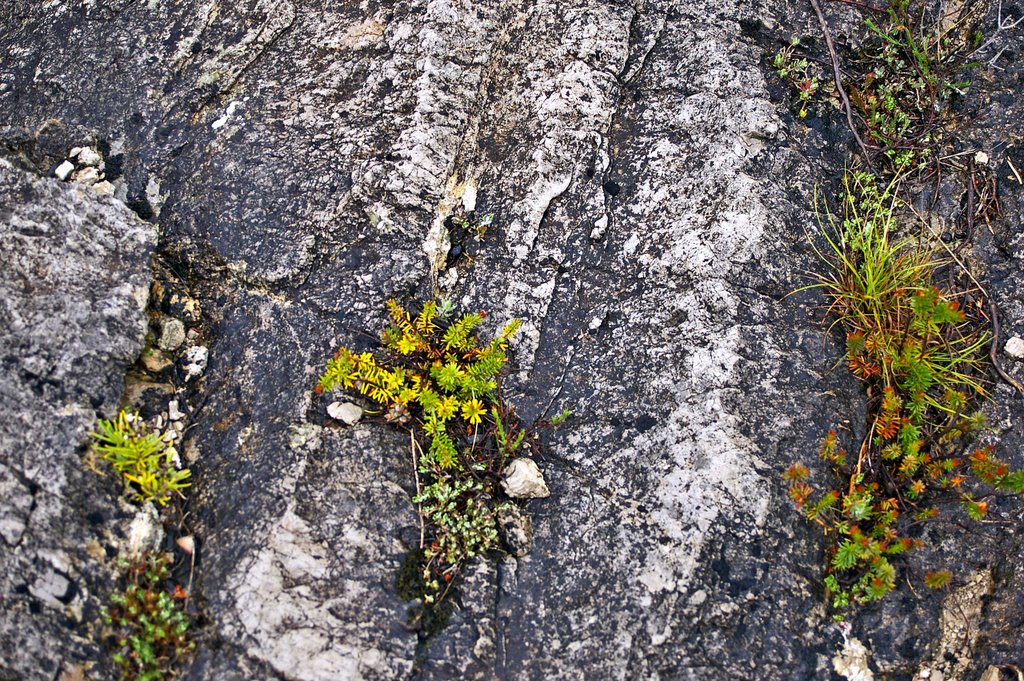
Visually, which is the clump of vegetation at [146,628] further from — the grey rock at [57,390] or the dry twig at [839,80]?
the dry twig at [839,80]

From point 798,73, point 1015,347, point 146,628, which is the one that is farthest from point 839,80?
point 146,628

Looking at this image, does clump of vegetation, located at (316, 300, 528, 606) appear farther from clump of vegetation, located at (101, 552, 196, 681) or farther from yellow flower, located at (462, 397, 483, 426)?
clump of vegetation, located at (101, 552, 196, 681)

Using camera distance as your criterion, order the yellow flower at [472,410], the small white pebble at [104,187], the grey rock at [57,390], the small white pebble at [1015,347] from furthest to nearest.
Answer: the small white pebble at [104,187]
the small white pebble at [1015,347]
the yellow flower at [472,410]
the grey rock at [57,390]

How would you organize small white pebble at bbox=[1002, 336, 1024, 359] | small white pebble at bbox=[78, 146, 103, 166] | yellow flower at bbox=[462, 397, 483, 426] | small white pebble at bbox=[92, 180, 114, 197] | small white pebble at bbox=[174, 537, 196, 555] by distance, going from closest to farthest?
small white pebble at bbox=[174, 537, 196, 555]
yellow flower at bbox=[462, 397, 483, 426]
small white pebble at bbox=[1002, 336, 1024, 359]
small white pebble at bbox=[92, 180, 114, 197]
small white pebble at bbox=[78, 146, 103, 166]

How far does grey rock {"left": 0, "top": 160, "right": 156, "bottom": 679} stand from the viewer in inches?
118

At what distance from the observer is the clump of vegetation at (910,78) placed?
4.12 m

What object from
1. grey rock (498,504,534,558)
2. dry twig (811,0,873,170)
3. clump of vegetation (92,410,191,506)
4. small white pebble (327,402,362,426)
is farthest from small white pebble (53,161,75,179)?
dry twig (811,0,873,170)

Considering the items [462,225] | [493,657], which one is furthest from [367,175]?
[493,657]

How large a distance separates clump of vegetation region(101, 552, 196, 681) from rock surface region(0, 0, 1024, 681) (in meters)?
0.11

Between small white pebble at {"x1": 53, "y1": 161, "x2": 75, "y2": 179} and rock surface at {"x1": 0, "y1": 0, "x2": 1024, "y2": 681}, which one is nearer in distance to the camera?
rock surface at {"x1": 0, "y1": 0, "x2": 1024, "y2": 681}

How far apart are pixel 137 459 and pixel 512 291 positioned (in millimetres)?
1894

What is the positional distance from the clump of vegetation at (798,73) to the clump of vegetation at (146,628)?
155 inches

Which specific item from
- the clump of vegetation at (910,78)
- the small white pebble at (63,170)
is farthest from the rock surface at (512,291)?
the clump of vegetation at (910,78)

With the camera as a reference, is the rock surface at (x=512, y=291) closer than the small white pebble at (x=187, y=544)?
Yes
